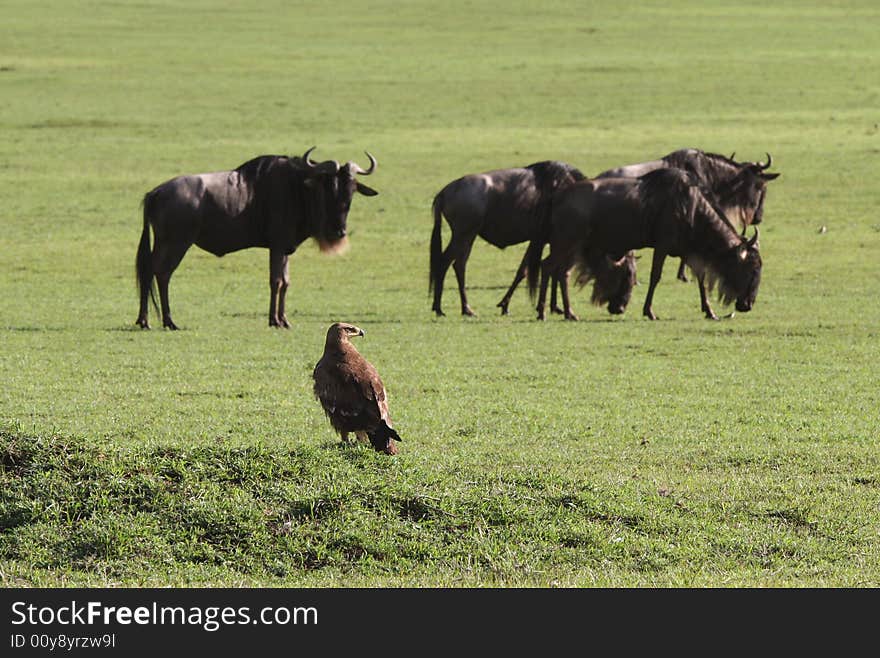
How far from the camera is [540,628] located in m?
7.18

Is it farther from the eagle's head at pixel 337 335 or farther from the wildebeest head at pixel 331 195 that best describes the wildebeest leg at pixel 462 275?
the eagle's head at pixel 337 335

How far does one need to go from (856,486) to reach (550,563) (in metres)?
2.85

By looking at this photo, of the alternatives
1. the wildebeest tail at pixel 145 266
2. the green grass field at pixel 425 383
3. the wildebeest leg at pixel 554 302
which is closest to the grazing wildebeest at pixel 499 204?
the wildebeest leg at pixel 554 302

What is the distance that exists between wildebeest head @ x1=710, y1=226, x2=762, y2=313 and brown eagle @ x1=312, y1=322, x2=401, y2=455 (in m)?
11.8

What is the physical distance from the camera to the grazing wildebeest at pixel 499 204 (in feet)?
70.8

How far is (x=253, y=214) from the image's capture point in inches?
784

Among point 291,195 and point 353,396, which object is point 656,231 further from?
point 353,396

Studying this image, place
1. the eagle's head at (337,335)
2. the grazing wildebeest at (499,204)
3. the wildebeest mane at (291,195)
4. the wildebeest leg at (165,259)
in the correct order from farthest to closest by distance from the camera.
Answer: the grazing wildebeest at (499,204)
the wildebeest mane at (291,195)
the wildebeest leg at (165,259)
the eagle's head at (337,335)

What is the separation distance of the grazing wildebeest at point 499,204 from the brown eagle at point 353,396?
12131mm

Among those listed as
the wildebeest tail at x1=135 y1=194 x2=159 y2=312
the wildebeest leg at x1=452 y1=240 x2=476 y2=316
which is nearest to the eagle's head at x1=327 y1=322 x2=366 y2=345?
the wildebeest tail at x1=135 y1=194 x2=159 y2=312

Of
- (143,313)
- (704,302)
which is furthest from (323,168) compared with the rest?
(704,302)

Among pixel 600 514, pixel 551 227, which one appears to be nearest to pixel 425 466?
pixel 600 514

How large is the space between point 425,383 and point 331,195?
5386 millimetres

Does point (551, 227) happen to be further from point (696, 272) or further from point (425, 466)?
point (425, 466)
